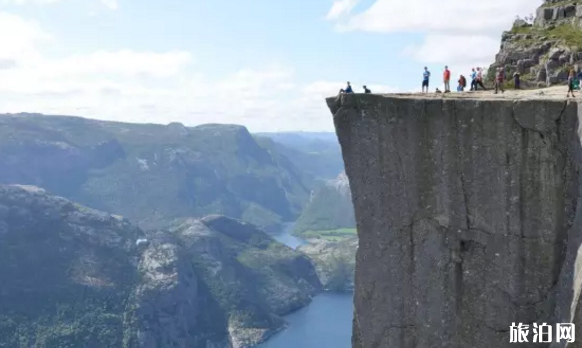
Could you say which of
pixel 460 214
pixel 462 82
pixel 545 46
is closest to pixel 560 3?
pixel 545 46

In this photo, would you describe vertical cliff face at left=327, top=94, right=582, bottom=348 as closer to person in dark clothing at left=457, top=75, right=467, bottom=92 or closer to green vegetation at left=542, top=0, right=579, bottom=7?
person in dark clothing at left=457, top=75, right=467, bottom=92

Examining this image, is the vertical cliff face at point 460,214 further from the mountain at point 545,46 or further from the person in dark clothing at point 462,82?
the mountain at point 545,46

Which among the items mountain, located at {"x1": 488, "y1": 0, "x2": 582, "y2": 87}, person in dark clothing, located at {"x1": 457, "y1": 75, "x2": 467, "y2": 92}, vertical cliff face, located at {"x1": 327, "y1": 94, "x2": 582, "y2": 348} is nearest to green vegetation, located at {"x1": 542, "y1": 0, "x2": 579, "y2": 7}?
mountain, located at {"x1": 488, "y1": 0, "x2": 582, "y2": 87}

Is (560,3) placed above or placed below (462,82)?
above

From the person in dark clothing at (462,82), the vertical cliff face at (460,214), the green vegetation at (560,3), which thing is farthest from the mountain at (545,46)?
the vertical cliff face at (460,214)

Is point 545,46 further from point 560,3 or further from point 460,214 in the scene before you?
point 460,214

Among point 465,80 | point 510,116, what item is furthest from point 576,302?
point 465,80

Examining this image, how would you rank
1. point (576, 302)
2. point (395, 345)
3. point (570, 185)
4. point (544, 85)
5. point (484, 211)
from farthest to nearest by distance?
1. point (544, 85)
2. point (395, 345)
3. point (484, 211)
4. point (570, 185)
5. point (576, 302)

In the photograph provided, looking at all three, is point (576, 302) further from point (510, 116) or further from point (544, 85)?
point (544, 85)
